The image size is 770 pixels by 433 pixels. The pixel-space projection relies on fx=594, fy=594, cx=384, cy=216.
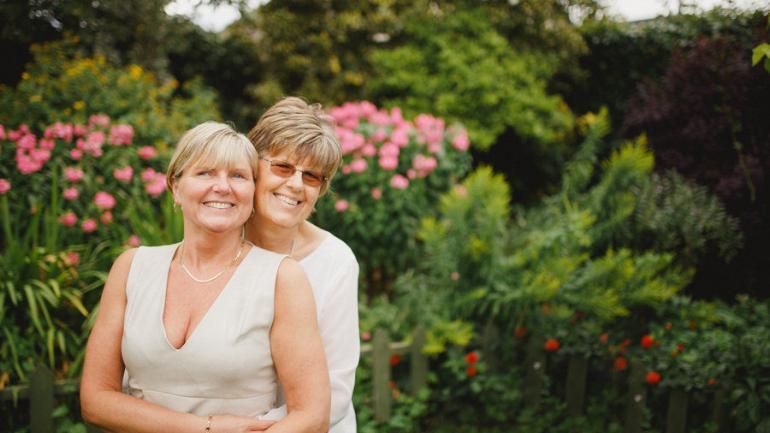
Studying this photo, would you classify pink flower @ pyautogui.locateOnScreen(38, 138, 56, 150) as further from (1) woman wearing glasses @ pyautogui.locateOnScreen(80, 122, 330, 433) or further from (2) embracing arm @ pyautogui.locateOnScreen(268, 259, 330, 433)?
(2) embracing arm @ pyautogui.locateOnScreen(268, 259, 330, 433)

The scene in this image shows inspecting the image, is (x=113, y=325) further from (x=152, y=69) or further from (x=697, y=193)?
(x=152, y=69)

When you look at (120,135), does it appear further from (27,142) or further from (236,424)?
(236,424)

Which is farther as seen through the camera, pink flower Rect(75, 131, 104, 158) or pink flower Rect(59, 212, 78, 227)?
pink flower Rect(75, 131, 104, 158)

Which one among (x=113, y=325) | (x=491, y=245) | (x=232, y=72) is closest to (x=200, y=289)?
(x=113, y=325)

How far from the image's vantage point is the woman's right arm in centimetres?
161

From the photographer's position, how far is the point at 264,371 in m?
1.66

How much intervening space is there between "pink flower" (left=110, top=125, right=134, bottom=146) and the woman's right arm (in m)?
2.94

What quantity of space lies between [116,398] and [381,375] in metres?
2.26

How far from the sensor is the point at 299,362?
5.28ft

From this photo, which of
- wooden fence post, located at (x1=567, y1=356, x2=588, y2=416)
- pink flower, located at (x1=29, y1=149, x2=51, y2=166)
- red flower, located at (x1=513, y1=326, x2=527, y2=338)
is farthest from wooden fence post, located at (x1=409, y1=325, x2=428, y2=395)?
pink flower, located at (x1=29, y1=149, x2=51, y2=166)

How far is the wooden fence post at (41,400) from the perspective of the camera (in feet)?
9.61

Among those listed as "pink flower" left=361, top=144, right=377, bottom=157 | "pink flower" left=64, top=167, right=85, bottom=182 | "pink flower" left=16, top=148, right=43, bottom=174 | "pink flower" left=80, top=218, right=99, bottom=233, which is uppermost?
"pink flower" left=361, top=144, right=377, bottom=157

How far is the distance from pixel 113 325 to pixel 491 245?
2719 millimetres

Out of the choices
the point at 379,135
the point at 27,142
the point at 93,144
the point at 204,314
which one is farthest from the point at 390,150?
the point at 204,314
